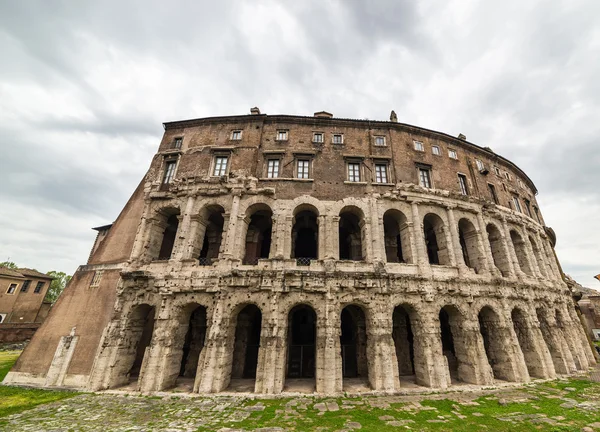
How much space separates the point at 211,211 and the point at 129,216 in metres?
5.60

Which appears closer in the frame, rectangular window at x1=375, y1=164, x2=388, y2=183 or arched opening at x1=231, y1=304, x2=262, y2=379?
arched opening at x1=231, y1=304, x2=262, y2=379

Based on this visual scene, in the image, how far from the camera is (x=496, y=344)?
15.0m

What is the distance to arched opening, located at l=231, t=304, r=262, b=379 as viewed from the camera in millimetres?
14617

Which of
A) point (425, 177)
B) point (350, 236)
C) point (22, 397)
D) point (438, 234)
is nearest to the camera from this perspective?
point (22, 397)

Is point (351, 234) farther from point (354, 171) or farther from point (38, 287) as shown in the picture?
point (38, 287)

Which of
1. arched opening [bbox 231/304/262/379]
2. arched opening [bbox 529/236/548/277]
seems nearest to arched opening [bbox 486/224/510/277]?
arched opening [bbox 529/236/548/277]

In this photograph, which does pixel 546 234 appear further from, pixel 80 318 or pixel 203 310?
pixel 80 318

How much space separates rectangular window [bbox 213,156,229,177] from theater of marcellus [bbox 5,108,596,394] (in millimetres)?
163

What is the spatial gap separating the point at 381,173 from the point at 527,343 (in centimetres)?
1424

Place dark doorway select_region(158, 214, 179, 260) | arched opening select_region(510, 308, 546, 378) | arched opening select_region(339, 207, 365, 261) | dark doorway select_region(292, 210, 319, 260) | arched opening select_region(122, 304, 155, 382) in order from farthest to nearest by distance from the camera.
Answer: dark doorway select_region(292, 210, 319, 260)
dark doorway select_region(158, 214, 179, 260)
arched opening select_region(339, 207, 365, 261)
arched opening select_region(510, 308, 546, 378)
arched opening select_region(122, 304, 155, 382)

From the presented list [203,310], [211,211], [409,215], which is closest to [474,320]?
[409,215]

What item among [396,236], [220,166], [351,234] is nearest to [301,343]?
[351,234]

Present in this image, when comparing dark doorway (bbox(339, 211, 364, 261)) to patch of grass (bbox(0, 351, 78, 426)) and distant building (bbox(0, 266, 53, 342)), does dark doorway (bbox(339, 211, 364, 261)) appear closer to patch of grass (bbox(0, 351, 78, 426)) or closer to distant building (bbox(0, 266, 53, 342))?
patch of grass (bbox(0, 351, 78, 426))

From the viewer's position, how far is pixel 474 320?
1425 centimetres
